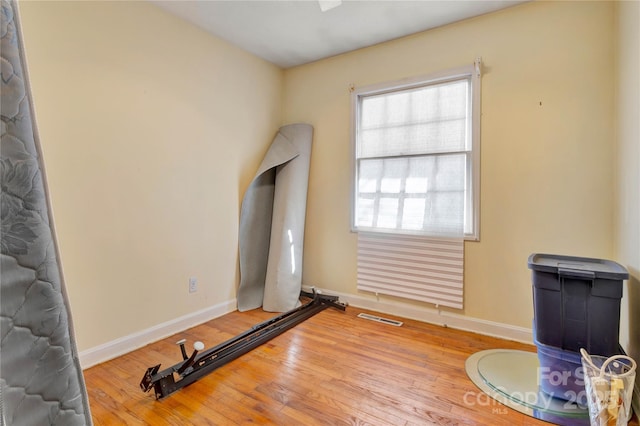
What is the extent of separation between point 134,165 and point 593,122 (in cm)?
327

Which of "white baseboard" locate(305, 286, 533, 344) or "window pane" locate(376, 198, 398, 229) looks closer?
"white baseboard" locate(305, 286, 533, 344)

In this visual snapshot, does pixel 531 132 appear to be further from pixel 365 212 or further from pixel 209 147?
pixel 209 147

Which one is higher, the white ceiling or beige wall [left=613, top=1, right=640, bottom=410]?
the white ceiling

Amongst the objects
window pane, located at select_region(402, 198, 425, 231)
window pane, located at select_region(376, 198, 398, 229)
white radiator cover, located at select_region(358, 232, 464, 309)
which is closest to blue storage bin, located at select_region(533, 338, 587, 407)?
white radiator cover, located at select_region(358, 232, 464, 309)

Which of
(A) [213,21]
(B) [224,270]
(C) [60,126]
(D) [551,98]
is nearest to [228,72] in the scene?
(A) [213,21]

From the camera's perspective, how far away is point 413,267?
2.82 m

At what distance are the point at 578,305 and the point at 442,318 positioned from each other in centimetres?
121

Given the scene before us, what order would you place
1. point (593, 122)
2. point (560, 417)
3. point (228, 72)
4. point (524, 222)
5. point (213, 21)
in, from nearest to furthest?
point (560, 417) < point (593, 122) < point (524, 222) < point (213, 21) < point (228, 72)

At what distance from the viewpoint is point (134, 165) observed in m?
2.28

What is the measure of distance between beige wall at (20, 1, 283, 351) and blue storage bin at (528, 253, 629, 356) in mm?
2487

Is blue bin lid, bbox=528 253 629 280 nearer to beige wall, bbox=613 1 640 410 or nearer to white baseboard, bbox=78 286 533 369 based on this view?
beige wall, bbox=613 1 640 410

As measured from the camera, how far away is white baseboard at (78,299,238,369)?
2.05 metres

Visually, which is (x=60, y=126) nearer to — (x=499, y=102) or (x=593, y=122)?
(x=499, y=102)

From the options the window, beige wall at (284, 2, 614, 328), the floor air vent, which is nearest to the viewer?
beige wall at (284, 2, 614, 328)
